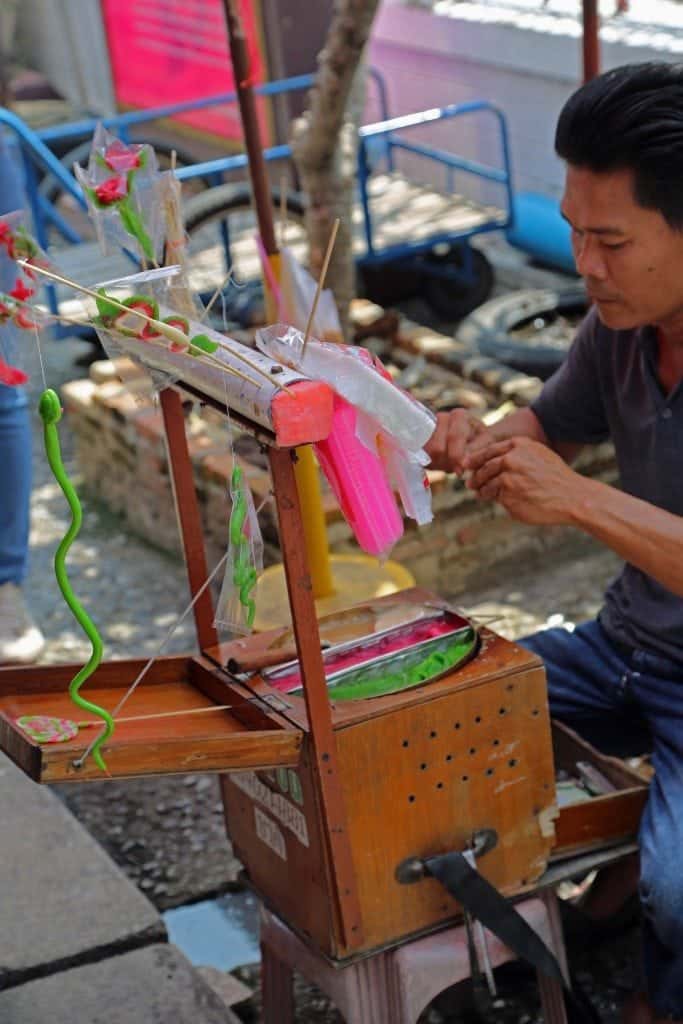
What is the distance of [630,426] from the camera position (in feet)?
7.85

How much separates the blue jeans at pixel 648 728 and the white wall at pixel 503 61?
4.61 meters

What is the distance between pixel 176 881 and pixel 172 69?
22.9ft

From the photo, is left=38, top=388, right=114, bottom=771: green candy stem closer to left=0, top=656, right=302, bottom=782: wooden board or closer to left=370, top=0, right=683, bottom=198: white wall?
left=0, top=656, right=302, bottom=782: wooden board

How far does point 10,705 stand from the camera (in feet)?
6.68

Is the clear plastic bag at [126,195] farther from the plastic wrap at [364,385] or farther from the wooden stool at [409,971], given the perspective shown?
the wooden stool at [409,971]

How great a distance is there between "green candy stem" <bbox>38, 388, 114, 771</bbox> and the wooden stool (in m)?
0.51

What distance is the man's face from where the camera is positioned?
2111 mm

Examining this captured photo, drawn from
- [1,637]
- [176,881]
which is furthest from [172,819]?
[1,637]

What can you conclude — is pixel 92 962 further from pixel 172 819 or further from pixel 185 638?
pixel 185 638

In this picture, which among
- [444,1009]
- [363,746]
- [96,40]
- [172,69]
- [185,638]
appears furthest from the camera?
[96,40]

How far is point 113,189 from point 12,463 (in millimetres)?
1366

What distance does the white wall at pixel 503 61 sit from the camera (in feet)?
22.9

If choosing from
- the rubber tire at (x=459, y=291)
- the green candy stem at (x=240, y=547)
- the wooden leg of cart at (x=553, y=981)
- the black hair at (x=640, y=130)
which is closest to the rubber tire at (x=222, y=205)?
the rubber tire at (x=459, y=291)

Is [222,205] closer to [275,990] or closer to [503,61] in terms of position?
[503,61]
